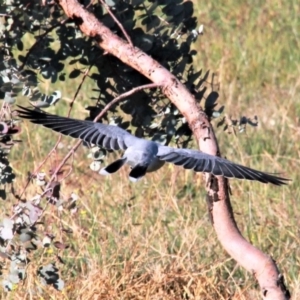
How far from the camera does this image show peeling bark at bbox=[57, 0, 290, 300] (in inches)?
115

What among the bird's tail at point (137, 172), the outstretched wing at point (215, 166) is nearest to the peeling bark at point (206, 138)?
the outstretched wing at point (215, 166)

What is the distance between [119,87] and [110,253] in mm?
671

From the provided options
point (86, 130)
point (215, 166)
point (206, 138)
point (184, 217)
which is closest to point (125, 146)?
point (86, 130)

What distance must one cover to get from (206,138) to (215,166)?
18 cm

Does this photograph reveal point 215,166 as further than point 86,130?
No

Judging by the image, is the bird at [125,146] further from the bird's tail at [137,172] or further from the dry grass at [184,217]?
the dry grass at [184,217]

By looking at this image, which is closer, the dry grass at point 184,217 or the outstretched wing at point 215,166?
the outstretched wing at point 215,166

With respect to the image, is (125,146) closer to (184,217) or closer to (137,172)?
(137,172)

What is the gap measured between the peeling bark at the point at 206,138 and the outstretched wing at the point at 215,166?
65mm

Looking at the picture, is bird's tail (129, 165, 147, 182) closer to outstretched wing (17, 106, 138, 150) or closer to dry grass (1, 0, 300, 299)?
outstretched wing (17, 106, 138, 150)

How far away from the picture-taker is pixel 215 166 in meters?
2.86

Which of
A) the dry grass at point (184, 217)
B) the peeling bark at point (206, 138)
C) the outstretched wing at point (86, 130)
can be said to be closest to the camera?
the peeling bark at point (206, 138)

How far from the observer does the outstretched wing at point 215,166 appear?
2.81 m

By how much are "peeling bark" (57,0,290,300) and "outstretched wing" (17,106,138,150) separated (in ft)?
0.69
